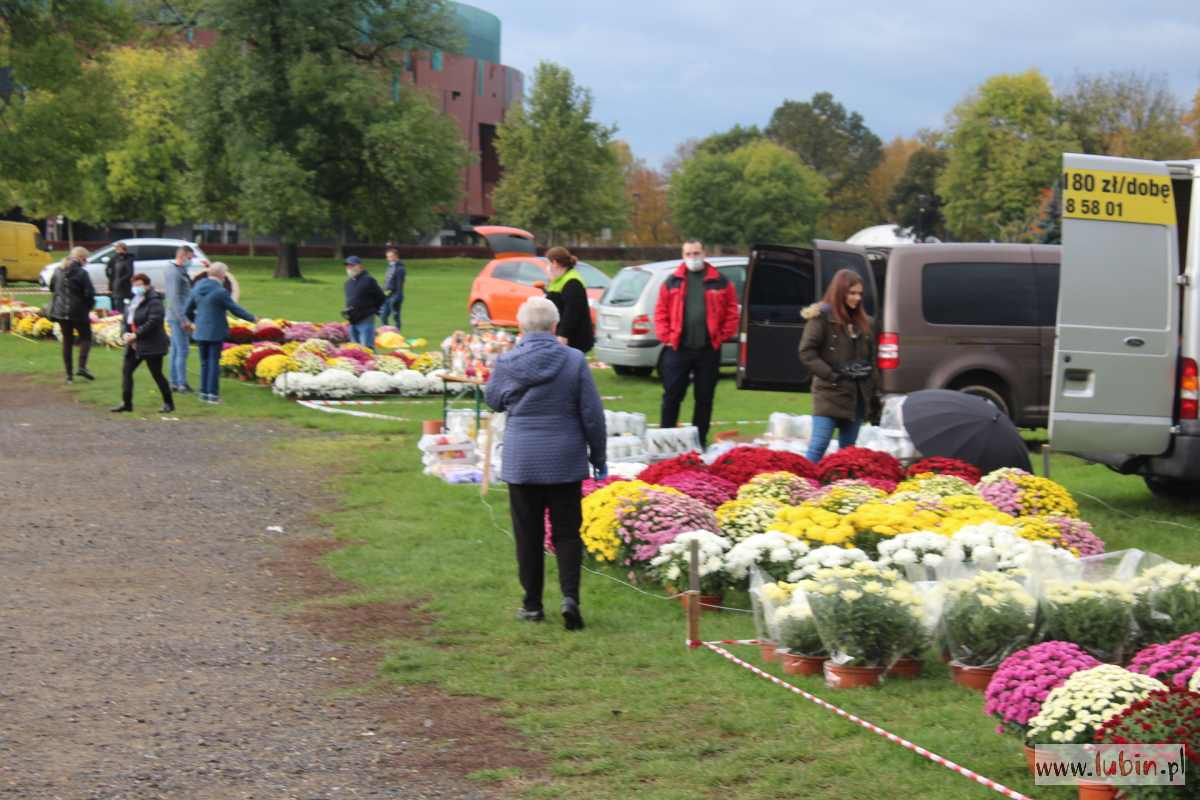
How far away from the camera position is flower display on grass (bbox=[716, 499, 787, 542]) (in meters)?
8.89

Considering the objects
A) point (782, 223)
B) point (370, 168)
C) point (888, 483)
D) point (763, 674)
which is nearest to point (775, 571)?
point (763, 674)

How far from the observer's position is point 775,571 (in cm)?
836

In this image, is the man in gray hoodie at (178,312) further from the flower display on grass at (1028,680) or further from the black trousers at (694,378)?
the flower display on grass at (1028,680)

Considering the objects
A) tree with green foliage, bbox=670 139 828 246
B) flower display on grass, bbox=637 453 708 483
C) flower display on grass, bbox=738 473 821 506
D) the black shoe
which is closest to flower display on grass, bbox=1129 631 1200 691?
the black shoe

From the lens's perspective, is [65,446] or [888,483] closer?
[888,483]

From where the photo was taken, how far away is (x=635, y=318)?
2170 cm

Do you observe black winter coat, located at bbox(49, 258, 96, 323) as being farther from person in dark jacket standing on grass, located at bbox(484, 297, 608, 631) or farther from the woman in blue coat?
person in dark jacket standing on grass, located at bbox(484, 297, 608, 631)

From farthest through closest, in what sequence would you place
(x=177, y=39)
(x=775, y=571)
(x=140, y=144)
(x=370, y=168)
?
1. (x=177, y=39)
2. (x=140, y=144)
3. (x=370, y=168)
4. (x=775, y=571)

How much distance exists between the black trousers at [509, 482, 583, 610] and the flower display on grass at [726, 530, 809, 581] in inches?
37.1

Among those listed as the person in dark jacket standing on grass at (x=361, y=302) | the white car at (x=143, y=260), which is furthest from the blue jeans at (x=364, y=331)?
the white car at (x=143, y=260)

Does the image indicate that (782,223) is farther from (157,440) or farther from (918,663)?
(918,663)

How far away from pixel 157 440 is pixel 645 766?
1109 centimetres

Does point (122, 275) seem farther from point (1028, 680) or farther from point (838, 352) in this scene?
point (1028, 680)

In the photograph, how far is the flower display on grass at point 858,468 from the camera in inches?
417
